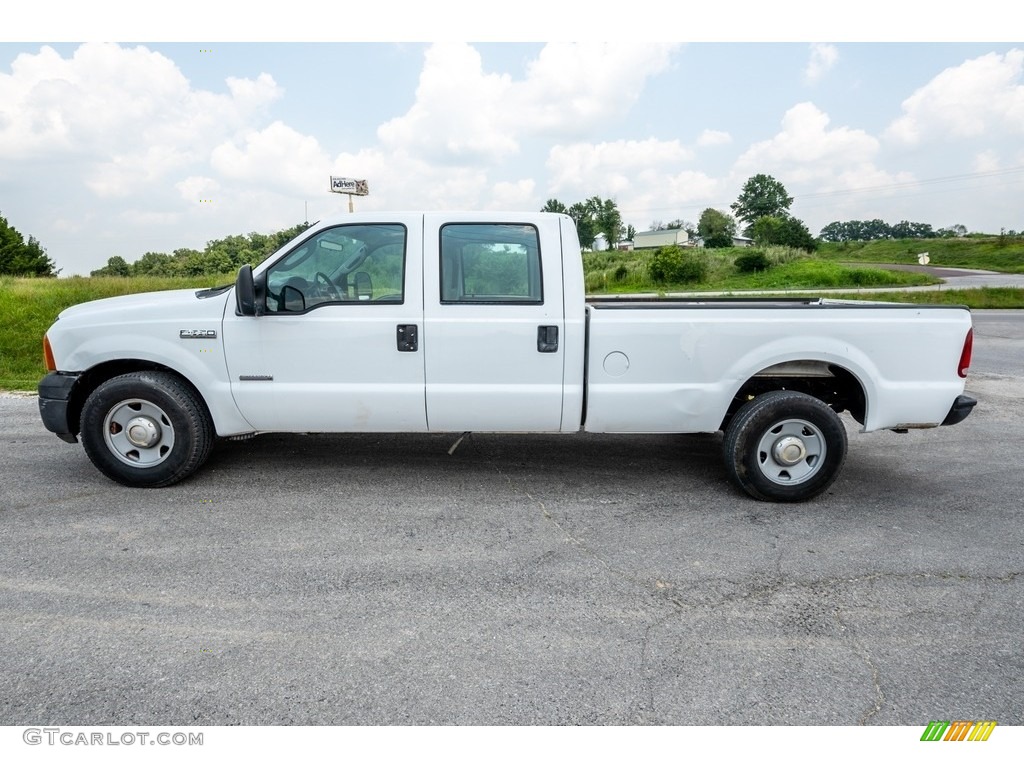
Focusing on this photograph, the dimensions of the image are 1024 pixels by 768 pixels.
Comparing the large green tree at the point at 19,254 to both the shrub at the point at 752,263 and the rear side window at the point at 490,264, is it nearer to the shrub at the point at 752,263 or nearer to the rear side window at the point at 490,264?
the shrub at the point at 752,263

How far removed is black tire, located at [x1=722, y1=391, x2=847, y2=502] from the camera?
475 cm

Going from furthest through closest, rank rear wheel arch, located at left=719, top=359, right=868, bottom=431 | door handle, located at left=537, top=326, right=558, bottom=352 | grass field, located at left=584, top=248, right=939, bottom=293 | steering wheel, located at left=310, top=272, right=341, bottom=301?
grass field, located at left=584, top=248, right=939, bottom=293
rear wheel arch, located at left=719, top=359, right=868, bottom=431
steering wheel, located at left=310, top=272, right=341, bottom=301
door handle, located at left=537, top=326, right=558, bottom=352

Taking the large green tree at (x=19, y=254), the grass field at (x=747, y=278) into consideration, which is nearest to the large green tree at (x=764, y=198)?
the grass field at (x=747, y=278)

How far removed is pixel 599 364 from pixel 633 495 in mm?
1007

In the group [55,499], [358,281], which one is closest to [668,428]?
[358,281]

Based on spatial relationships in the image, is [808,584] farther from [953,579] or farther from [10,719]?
[10,719]

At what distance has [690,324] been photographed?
4723mm

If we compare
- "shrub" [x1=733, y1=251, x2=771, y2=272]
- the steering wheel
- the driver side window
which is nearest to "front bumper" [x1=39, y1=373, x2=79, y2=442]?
the driver side window

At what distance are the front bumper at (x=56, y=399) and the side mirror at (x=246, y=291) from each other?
4.79 feet

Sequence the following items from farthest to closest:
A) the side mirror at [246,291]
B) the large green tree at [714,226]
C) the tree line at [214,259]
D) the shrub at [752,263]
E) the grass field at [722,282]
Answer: the large green tree at [714,226] → the shrub at [752,263] → the tree line at [214,259] → the grass field at [722,282] → the side mirror at [246,291]

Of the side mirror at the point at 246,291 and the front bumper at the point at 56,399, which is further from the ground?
the side mirror at the point at 246,291

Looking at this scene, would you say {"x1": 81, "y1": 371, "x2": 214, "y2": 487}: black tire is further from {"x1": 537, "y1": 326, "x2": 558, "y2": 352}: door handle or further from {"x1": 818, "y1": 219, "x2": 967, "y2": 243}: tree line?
{"x1": 818, "y1": 219, "x2": 967, "y2": 243}: tree line
